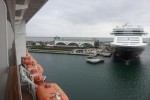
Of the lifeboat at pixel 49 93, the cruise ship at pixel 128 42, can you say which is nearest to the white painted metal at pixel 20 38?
the lifeboat at pixel 49 93

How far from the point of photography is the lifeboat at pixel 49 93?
7.19m

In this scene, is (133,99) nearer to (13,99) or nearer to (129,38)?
(13,99)

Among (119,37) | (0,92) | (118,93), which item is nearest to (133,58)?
(119,37)

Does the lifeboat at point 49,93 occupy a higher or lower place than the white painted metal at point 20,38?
lower

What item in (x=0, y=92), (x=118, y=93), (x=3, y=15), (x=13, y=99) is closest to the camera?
(x=13, y=99)

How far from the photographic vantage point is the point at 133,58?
3069 cm

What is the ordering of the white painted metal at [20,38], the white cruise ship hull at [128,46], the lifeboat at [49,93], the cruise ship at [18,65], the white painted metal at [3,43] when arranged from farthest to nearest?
1. the white cruise ship hull at [128,46]
2. the white painted metal at [20,38]
3. the lifeboat at [49,93]
4. the white painted metal at [3,43]
5. the cruise ship at [18,65]

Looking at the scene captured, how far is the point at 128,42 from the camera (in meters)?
31.3

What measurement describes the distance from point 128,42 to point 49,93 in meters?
25.8

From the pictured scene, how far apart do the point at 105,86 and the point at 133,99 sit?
368cm

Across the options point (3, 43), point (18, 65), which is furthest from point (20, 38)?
point (3, 43)

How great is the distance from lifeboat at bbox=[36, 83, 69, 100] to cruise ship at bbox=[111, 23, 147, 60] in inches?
910

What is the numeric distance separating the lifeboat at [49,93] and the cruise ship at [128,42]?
75.9 feet

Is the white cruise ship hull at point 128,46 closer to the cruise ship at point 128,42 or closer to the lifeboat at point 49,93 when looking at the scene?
the cruise ship at point 128,42
